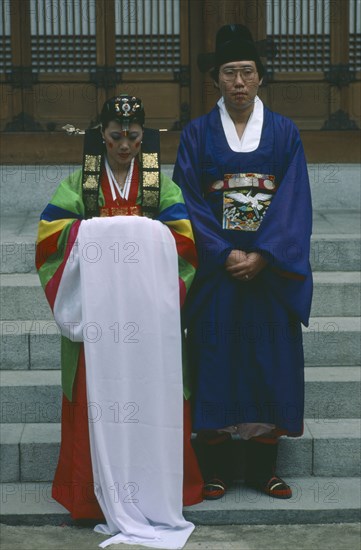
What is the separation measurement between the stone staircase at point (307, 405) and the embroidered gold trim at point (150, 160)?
156 centimetres

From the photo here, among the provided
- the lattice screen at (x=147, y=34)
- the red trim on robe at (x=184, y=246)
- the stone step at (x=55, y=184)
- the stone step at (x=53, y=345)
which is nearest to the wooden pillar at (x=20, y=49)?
the stone step at (x=55, y=184)

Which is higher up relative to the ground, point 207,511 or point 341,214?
point 341,214

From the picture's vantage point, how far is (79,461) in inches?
226

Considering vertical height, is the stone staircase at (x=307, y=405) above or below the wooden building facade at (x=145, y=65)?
below

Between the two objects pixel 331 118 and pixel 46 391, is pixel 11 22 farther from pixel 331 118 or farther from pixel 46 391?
pixel 46 391

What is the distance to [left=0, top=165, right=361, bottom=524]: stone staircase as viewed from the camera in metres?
5.87

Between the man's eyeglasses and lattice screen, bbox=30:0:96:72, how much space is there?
3659mm

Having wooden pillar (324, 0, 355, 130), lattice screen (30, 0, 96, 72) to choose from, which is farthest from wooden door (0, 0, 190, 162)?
wooden pillar (324, 0, 355, 130)

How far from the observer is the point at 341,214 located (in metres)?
8.99

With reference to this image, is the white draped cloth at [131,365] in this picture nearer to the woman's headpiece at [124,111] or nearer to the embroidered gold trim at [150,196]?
the embroidered gold trim at [150,196]

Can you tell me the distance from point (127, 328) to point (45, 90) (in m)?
4.17

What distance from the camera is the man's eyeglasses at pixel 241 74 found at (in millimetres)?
5738

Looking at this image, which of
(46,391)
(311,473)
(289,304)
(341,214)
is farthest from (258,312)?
(341,214)

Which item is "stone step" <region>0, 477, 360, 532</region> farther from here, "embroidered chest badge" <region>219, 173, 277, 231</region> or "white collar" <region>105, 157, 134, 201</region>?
"white collar" <region>105, 157, 134, 201</region>
